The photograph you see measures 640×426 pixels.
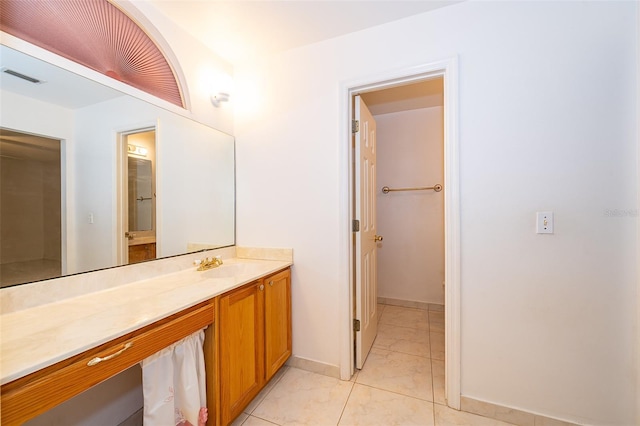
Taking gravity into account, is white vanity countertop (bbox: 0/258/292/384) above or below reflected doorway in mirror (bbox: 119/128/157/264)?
below

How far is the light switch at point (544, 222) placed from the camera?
1.28 m

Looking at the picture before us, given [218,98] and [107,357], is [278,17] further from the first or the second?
[107,357]

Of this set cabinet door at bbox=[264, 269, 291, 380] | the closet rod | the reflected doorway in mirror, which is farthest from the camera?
the closet rod

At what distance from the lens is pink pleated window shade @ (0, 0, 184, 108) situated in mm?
1054

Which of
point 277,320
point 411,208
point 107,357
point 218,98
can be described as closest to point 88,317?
point 107,357

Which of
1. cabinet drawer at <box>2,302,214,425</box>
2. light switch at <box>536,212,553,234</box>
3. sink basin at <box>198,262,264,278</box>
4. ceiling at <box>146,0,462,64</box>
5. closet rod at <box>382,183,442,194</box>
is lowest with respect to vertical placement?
cabinet drawer at <box>2,302,214,425</box>

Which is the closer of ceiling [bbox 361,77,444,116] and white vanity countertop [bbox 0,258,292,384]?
white vanity countertop [bbox 0,258,292,384]

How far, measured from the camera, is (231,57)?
1.94 m

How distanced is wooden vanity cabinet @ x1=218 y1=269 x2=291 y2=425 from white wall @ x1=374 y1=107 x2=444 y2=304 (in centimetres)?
173

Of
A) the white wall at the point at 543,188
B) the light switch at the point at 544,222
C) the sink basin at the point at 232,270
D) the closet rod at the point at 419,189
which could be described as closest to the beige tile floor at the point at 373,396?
the white wall at the point at 543,188

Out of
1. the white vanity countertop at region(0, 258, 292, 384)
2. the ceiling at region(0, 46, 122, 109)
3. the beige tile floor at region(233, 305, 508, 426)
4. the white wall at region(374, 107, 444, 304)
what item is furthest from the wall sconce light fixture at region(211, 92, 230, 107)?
the beige tile floor at region(233, 305, 508, 426)

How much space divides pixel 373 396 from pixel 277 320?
0.77 metres

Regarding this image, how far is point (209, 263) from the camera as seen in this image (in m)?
1.67

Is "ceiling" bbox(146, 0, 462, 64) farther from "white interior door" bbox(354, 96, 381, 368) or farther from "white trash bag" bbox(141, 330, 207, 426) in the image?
"white trash bag" bbox(141, 330, 207, 426)
